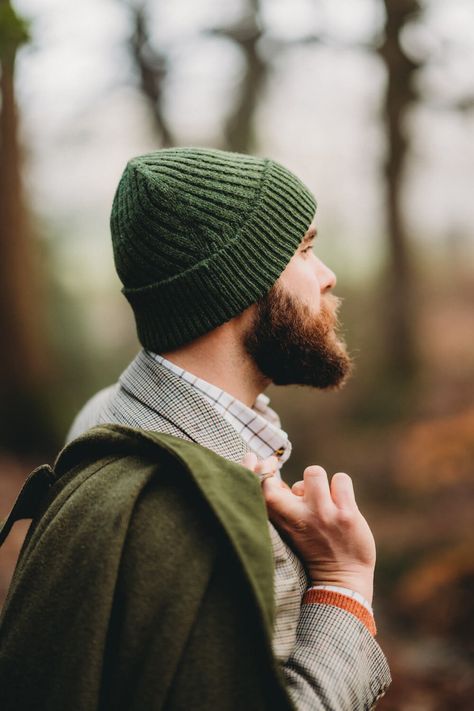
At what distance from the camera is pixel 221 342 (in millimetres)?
2281

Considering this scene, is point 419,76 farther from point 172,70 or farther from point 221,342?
point 221,342

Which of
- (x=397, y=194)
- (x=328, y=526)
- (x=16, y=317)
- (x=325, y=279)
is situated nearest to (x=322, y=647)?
(x=328, y=526)

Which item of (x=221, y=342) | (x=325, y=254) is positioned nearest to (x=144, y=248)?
(x=221, y=342)

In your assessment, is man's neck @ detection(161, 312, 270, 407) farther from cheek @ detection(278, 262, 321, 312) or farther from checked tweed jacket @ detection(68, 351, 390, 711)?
cheek @ detection(278, 262, 321, 312)

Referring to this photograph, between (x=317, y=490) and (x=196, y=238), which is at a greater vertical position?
(x=196, y=238)

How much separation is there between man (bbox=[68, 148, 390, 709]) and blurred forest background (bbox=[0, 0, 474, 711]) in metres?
4.43

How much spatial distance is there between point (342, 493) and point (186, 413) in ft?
1.69

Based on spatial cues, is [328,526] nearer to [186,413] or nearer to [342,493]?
[342,493]

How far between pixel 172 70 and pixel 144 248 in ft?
34.0

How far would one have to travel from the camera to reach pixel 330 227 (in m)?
13.7

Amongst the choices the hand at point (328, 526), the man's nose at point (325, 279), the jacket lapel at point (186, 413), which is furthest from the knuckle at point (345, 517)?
the man's nose at point (325, 279)

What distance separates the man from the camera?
183cm

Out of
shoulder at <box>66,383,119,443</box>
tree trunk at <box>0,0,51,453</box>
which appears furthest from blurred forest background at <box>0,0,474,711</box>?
shoulder at <box>66,383,119,443</box>

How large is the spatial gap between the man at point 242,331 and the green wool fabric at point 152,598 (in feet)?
0.81
